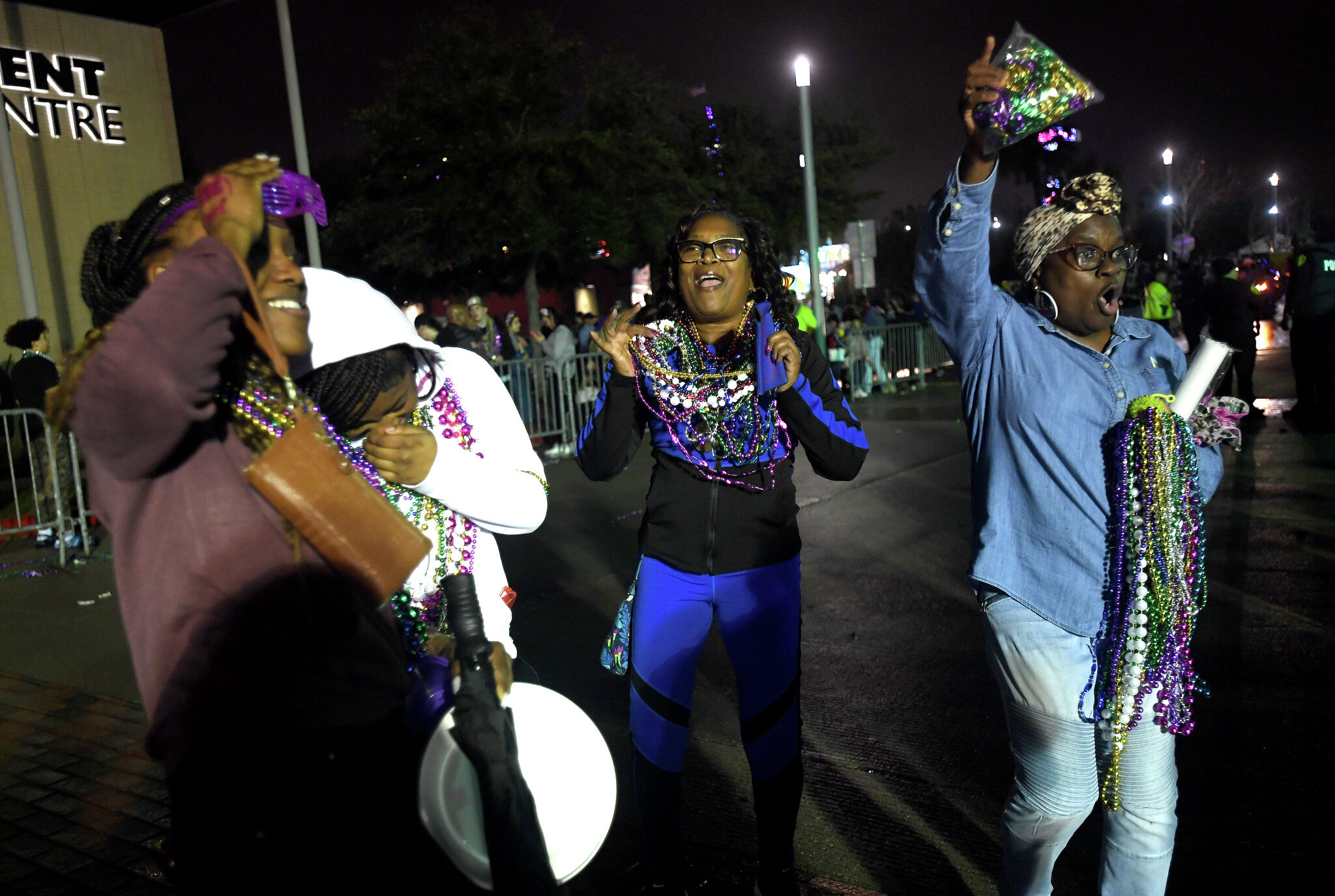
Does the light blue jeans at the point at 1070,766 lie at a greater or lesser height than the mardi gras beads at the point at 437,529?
lesser

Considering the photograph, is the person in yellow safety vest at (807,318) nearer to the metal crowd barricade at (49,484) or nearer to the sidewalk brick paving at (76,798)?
the metal crowd barricade at (49,484)

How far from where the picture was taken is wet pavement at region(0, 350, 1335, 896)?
317 centimetres

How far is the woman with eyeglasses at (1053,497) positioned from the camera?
7.72 feet

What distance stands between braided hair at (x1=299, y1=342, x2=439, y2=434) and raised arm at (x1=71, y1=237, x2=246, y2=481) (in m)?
0.33

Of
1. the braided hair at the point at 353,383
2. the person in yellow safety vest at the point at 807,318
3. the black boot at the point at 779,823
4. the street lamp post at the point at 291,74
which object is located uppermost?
the street lamp post at the point at 291,74

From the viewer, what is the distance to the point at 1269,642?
4.81 m

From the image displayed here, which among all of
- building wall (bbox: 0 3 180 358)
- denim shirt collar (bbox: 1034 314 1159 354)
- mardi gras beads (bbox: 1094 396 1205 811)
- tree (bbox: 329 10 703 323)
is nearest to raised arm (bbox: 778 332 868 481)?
denim shirt collar (bbox: 1034 314 1159 354)

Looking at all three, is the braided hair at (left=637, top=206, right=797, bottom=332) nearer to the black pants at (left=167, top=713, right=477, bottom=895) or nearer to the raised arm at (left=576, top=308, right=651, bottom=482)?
the raised arm at (left=576, top=308, right=651, bottom=482)

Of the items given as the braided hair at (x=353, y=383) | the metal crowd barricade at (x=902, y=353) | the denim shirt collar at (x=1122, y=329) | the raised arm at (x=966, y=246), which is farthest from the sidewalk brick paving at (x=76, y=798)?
the metal crowd barricade at (x=902, y=353)

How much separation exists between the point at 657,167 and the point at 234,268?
69.2ft

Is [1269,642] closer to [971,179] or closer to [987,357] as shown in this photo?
[987,357]

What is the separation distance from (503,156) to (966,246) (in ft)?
59.2

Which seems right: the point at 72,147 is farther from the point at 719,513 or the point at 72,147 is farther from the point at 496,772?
the point at 496,772

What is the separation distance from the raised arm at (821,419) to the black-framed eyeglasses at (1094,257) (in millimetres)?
706
